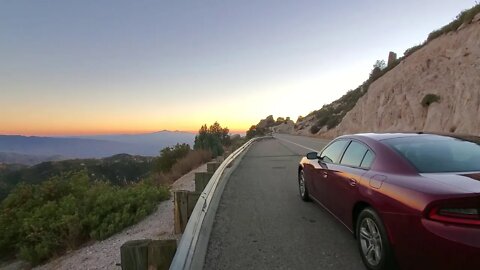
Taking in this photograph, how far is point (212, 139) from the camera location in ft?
96.0

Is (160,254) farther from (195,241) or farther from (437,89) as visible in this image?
(437,89)

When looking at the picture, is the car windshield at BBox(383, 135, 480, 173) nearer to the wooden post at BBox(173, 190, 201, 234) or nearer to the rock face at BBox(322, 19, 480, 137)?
the wooden post at BBox(173, 190, 201, 234)

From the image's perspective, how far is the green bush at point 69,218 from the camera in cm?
945

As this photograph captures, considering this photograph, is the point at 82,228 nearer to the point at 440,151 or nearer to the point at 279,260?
the point at 279,260

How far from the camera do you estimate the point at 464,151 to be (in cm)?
422

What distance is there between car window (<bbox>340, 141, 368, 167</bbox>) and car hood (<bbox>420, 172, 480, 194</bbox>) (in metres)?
1.22

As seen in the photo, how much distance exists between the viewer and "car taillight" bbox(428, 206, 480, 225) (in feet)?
9.89

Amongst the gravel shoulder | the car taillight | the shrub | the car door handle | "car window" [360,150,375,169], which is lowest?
the gravel shoulder

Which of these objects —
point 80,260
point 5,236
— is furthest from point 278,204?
point 5,236

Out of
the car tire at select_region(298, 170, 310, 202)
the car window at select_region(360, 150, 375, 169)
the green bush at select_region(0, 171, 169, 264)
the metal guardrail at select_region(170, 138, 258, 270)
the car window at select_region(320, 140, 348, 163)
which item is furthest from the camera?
the green bush at select_region(0, 171, 169, 264)

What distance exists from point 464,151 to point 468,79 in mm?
18981

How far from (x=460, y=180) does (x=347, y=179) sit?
162cm

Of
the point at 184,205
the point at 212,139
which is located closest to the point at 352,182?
the point at 184,205

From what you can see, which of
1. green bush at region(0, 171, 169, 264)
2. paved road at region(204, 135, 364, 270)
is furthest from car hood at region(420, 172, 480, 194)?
green bush at region(0, 171, 169, 264)
